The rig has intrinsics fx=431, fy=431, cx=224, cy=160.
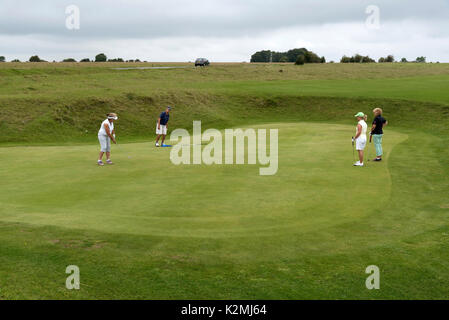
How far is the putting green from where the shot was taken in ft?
35.3

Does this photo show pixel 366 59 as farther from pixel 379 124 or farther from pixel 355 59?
pixel 379 124

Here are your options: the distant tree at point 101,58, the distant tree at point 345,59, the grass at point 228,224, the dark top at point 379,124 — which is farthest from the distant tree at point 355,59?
the dark top at point 379,124

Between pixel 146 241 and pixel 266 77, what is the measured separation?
198ft

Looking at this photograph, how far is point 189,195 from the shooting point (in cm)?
1333

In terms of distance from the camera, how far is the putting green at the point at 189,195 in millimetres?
10773

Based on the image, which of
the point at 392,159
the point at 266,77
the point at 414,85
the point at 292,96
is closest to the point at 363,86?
the point at 414,85

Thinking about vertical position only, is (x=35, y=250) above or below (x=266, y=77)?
below

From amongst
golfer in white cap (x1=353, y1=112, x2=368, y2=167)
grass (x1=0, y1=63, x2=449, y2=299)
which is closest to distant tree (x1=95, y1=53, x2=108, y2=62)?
grass (x1=0, y1=63, x2=449, y2=299)

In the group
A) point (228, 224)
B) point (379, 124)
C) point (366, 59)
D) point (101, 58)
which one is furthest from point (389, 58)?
point (228, 224)

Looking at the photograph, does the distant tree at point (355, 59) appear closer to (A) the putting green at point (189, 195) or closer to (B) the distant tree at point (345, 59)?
(B) the distant tree at point (345, 59)

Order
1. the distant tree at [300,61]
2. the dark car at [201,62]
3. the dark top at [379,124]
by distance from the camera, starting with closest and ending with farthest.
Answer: the dark top at [379,124] < the dark car at [201,62] < the distant tree at [300,61]
